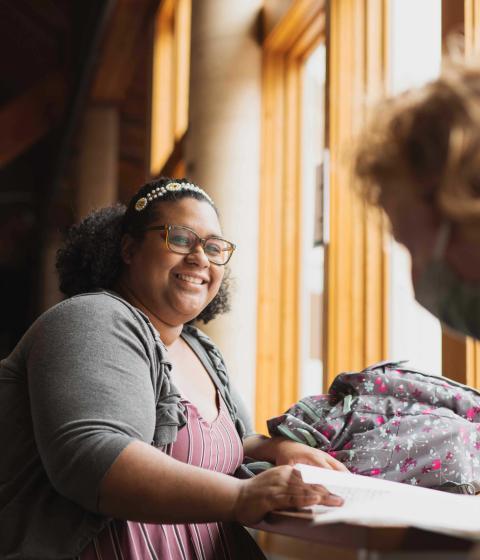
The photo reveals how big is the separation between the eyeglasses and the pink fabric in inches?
13.2

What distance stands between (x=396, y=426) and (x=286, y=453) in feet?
0.76

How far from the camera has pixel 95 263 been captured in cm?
183

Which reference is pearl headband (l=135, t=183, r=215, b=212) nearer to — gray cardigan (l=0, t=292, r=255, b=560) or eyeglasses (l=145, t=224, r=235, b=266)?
eyeglasses (l=145, t=224, r=235, b=266)

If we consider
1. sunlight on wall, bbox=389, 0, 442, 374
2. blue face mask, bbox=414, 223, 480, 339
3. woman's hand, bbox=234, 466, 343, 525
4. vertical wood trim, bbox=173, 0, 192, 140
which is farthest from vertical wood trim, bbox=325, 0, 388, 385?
vertical wood trim, bbox=173, 0, 192, 140

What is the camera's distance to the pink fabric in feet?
4.70

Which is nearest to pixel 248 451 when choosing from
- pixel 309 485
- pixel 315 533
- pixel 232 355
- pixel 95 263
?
pixel 95 263

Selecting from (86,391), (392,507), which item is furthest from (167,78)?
(392,507)

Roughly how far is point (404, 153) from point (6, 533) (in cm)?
99

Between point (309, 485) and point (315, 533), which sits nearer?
point (315, 533)

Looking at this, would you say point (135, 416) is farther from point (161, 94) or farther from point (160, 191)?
point (161, 94)

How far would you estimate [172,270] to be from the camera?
69.7 inches

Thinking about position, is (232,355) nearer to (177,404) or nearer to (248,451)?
(248,451)

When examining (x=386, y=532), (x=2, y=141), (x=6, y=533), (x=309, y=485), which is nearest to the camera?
(x=386, y=532)

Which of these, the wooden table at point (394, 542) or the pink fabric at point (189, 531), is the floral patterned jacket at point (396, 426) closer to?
the pink fabric at point (189, 531)
